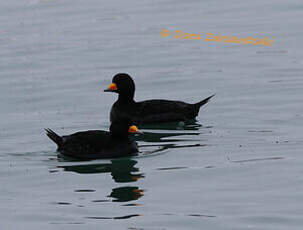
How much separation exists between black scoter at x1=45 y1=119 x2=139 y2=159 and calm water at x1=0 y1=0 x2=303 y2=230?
0.21 m

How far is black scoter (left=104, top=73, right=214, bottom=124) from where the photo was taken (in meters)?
21.7

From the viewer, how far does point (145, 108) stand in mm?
21844

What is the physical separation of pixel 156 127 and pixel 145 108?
519 mm

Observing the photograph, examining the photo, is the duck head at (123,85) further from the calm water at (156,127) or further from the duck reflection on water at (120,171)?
the duck reflection on water at (120,171)

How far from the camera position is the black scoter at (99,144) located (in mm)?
18094

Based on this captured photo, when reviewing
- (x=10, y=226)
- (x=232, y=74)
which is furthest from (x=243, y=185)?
(x=232, y=74)

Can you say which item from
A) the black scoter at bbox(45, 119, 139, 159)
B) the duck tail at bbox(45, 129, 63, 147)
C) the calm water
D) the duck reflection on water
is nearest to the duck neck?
the calm water

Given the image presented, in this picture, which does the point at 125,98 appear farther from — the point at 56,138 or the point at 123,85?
the point at 56,138

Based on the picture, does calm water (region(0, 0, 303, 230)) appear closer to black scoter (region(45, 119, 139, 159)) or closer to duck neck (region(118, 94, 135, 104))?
black scoter (region(45, 119, 139, 159))

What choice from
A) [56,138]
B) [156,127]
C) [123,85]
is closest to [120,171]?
[56,138]

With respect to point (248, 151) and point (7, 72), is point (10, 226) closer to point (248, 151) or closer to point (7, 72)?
point (248, 151)

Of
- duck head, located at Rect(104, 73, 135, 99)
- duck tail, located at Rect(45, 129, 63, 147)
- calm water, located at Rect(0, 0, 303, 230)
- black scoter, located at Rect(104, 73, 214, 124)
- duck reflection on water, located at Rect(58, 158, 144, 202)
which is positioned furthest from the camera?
duck head, located at Rect(104, 73, 135, 99)

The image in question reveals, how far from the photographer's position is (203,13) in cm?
3388

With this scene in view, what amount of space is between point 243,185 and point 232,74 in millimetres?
10175
